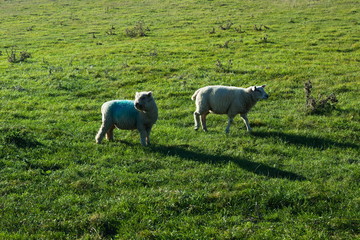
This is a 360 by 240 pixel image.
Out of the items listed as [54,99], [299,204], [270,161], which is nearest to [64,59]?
[54,99]

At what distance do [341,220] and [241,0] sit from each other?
4984cm

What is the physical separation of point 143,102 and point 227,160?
2870 mm

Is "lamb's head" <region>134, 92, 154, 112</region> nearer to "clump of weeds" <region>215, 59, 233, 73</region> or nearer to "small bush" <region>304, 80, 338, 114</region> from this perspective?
"small bush" <region>304, 80, 338, 114</region>

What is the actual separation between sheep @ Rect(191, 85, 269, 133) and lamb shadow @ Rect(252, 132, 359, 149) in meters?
0.75

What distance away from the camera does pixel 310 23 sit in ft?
118

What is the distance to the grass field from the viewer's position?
775cm

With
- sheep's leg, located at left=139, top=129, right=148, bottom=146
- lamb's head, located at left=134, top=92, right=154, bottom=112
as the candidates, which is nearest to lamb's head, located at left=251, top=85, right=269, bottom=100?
lamb's head, located at left=134, top=92, right=154, bottom=112

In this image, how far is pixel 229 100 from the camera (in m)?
13.3

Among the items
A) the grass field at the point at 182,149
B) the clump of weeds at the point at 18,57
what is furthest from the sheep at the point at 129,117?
the clump of weeds at the point at 18,57

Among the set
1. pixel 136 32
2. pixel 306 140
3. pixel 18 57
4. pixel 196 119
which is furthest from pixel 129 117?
pixel 136 32

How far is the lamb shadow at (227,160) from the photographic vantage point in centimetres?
979

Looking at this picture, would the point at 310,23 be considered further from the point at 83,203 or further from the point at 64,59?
the point at 83,203

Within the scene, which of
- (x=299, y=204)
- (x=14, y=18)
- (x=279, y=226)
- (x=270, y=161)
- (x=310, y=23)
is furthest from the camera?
(x=14, y=18)

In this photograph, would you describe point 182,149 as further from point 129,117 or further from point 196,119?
point 196,119
